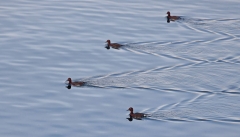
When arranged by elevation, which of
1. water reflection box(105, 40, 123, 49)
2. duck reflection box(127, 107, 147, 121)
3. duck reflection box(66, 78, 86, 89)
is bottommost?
duck reflection box(127, 107, 147, 121)

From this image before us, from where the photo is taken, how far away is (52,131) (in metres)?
24.5

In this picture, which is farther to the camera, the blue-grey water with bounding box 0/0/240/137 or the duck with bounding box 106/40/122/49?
the duck with bounding box 106/40/122/49

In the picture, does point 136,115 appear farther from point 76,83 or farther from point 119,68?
point 119,68

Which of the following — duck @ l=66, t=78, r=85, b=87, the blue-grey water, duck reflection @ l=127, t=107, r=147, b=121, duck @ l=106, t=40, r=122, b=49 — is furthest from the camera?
duck @ l=106, t=40, r=122, b=49

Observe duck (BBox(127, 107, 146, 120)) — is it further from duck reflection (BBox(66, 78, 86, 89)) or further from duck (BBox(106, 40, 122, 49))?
duck (BBox(106, 40, 122, 49))

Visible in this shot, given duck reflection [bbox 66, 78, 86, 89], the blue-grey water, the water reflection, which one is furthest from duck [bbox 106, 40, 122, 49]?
duck reflection [bbox 66, 78, 86, 89]

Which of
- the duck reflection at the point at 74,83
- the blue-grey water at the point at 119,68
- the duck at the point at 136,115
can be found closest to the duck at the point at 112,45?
the blue-grey water at the point at 119,68

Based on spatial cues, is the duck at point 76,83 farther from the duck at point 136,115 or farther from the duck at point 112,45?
the duck at point 112,45

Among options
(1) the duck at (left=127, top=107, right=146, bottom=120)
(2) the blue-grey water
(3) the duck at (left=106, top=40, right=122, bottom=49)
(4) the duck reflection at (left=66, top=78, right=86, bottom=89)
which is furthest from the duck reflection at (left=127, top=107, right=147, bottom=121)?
(3) the duck at (left=106, top=40, right=122, bottom=49)

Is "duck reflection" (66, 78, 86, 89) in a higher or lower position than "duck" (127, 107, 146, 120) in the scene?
higher

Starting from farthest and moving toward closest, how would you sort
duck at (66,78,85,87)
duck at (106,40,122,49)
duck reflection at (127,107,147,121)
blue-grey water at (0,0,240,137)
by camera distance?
1. duck at (106,40,122,49)
2. duck at (66,78,85,87)
3. duck reflection at (127,107,147,121)
4. blue-grey water at (0,0,240,137)

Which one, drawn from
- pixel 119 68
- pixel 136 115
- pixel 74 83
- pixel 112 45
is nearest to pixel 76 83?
pixel 74 83

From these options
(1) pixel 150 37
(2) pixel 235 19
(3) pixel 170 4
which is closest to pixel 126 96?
(1) pixel 150 37

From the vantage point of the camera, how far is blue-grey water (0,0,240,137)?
2528 centimetres
